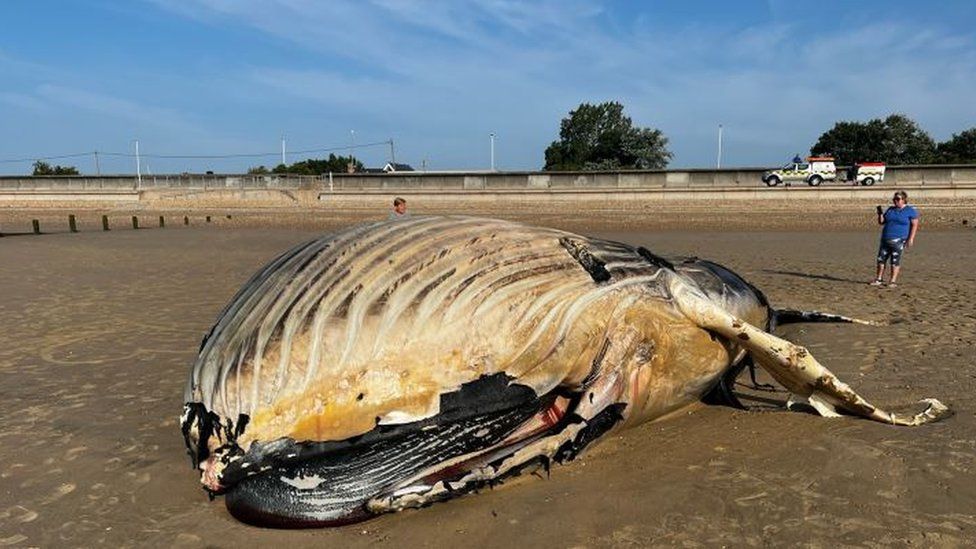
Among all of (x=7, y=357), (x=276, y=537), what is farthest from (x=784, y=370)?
(x=7, y=357)

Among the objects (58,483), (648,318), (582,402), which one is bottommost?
(58,483)

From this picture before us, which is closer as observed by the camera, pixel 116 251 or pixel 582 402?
pixel 582 402

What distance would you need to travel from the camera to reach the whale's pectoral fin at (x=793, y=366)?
4.00 meters

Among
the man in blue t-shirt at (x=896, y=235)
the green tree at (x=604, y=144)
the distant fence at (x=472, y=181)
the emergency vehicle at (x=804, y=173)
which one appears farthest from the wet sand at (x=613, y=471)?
the green tree at (x=604, y=144)

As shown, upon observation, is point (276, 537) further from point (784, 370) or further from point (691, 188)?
point (691, 188)

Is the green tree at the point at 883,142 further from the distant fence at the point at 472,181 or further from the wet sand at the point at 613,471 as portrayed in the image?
the wet sand at the point at 613,471

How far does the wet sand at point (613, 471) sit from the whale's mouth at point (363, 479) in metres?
0.11

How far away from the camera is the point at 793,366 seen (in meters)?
4.05

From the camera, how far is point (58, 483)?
383 centimetres

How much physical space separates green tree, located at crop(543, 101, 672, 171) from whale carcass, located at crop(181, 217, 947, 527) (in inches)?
2478

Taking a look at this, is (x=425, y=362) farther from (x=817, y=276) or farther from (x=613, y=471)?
(x=817, y=276)

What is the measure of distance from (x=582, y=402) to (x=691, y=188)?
32.5m

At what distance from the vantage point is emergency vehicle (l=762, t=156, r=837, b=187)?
1442 inches

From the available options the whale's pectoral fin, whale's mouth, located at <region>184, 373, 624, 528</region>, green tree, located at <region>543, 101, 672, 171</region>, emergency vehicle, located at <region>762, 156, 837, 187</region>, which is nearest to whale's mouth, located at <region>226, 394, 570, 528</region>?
whale's mouth, located at <region>184, 373, 624, 528</region>
